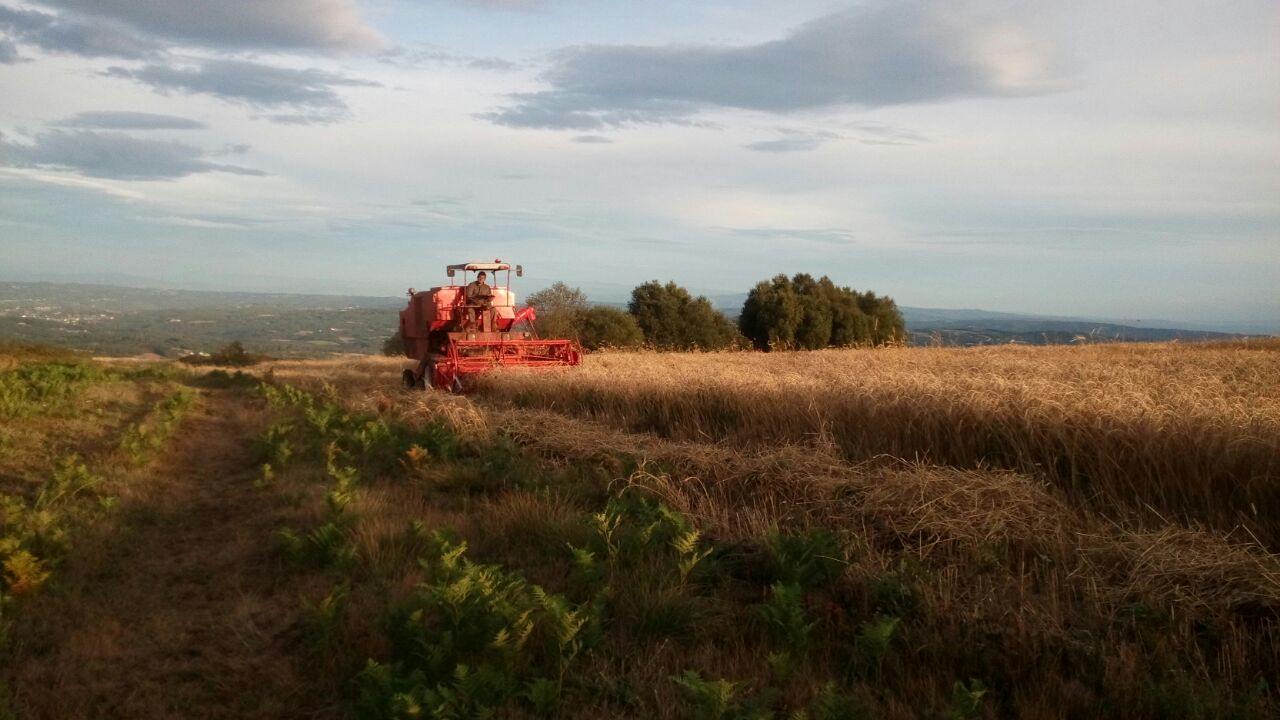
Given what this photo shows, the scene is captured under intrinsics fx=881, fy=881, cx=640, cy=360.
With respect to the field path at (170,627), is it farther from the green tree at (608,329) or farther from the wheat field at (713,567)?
the green tree at (608,329)

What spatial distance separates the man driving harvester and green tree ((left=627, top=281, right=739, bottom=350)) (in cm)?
2438

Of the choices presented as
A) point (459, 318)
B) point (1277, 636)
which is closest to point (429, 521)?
point (1277, 636)

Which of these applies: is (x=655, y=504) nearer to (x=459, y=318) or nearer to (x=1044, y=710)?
(x=1044, y=710)

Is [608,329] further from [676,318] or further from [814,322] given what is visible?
[814,322]

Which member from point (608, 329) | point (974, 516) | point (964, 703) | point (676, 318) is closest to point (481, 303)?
point (974, 516)

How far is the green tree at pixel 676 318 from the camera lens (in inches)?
1730

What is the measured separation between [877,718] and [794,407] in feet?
18.2

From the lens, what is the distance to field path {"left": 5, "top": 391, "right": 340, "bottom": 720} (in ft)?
13.8

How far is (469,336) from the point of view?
17.8 meters

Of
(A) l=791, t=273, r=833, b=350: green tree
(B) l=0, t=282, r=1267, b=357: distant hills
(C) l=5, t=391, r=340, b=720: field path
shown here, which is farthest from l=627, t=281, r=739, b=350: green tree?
(C) l=5, t=391, r=340, b=720: field path

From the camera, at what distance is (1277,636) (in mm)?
4148

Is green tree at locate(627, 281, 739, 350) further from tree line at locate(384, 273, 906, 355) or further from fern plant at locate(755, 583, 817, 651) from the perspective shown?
fern plant at locate(755, 583, 817, 651)

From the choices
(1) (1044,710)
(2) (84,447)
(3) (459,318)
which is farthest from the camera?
(3) (459,318)

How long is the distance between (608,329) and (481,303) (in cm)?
1929
